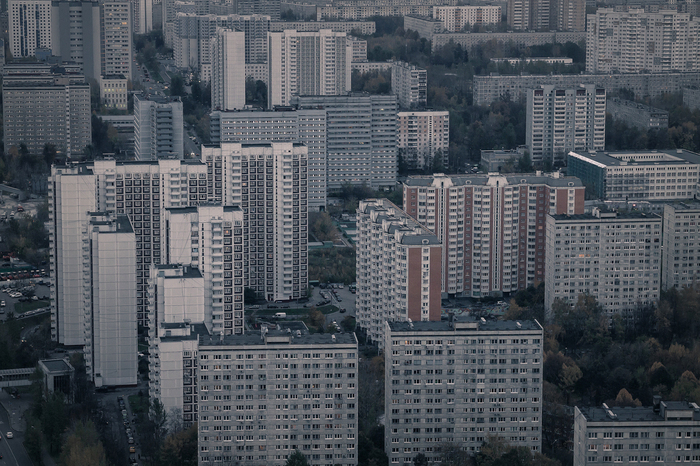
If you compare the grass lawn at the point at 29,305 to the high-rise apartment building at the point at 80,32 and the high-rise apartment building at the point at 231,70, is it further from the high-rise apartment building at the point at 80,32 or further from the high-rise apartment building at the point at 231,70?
the high-rise apartment building at the point at 80,32

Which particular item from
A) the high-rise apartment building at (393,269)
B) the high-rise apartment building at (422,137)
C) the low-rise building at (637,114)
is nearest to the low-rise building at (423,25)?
the low-rise building at (637,114)

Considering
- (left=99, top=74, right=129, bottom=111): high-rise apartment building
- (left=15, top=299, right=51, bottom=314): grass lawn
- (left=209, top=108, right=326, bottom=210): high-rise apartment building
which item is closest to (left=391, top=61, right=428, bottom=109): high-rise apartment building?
(left=209, top=108, right=326, bottom=210): high-rise apartment building

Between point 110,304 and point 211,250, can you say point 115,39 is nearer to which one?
point 110,304

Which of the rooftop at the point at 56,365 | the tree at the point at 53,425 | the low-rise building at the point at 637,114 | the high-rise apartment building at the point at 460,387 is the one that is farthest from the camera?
the low-rise building at the point at 637,114

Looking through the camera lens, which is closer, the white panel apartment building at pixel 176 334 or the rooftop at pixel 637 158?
the white panel apartment building at pixel 176 334

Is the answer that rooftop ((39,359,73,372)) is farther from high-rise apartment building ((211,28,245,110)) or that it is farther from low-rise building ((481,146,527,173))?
high-rise apartment building ((211,28,245,110))

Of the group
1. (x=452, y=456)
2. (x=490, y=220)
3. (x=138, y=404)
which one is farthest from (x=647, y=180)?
(x=452, y=456)
